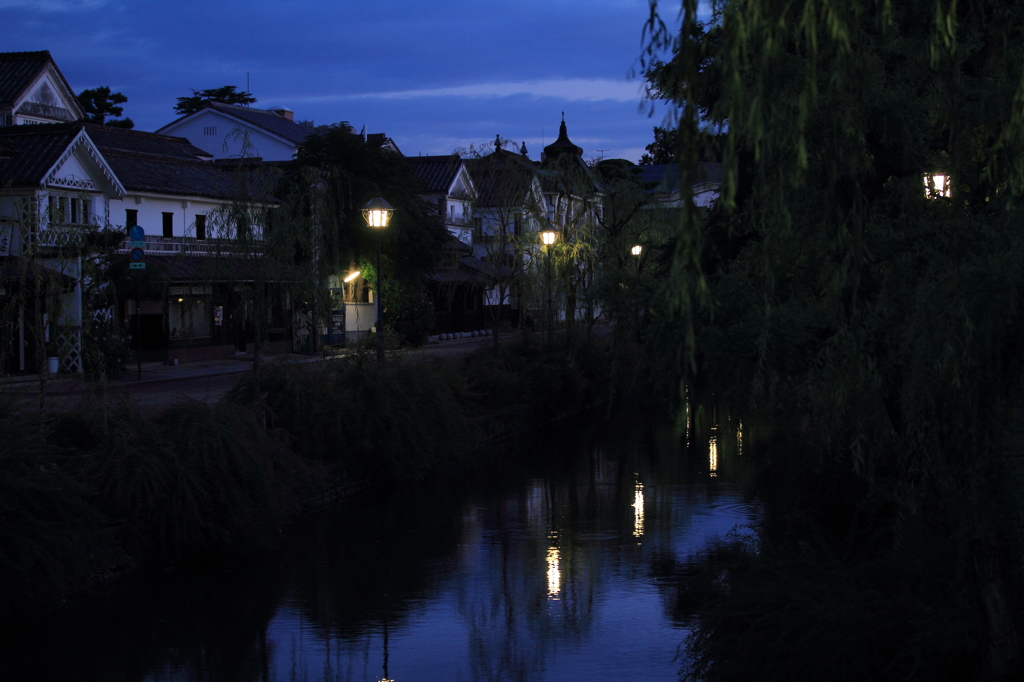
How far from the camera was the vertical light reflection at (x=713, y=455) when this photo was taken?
19.7m

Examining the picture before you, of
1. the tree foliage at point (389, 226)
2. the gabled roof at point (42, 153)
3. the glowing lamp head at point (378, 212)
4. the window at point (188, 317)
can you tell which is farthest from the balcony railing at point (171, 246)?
the glowing lamp head at point (378, 212)

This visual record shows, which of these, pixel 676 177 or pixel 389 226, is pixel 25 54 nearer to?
pixel 389 226

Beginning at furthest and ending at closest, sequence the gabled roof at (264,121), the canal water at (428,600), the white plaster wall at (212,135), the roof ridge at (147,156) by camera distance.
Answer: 1. the white plaster wall at (212,135)
2. the gabled roof at (264,121)
3. the roof ridge at (147,156)
4. the canal water at (428,600)

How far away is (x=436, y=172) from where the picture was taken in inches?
2144

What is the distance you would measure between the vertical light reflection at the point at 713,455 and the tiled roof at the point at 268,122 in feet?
106

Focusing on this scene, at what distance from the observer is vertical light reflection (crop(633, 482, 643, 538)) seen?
15155 mm

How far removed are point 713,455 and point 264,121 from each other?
121 feet

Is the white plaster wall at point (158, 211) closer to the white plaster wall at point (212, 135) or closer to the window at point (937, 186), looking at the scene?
the white plaster wall at point (212, 135)

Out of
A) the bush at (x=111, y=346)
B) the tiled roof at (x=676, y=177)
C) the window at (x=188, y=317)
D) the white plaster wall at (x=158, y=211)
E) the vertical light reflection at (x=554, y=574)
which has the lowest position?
the vertical light reflection at (x=554, y=574)

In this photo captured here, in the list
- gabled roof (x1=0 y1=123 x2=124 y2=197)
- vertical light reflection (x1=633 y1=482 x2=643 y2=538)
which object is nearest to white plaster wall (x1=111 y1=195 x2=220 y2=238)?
gabled roof (x1=0 y1=123 x2=124 y2=197)

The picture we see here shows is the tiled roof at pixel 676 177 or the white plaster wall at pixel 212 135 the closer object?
the tiled roof at pixel 676 177

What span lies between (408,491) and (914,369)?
12770 millimetres

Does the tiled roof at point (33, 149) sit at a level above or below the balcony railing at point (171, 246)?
above

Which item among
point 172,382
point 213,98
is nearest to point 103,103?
point 213,98
